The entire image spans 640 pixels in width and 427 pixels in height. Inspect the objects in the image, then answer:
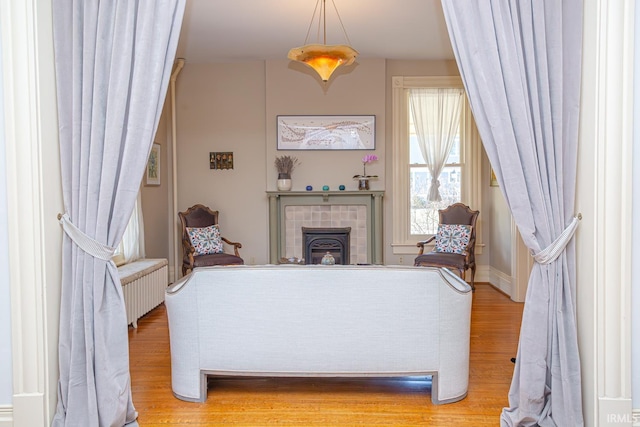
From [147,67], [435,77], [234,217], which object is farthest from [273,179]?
[147,67]

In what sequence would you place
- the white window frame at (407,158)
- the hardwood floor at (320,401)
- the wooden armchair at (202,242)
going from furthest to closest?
1. the white window frame at (407,158)
2. the wooden armchair at (202,242)
3. the hardwood floor at (320,401)

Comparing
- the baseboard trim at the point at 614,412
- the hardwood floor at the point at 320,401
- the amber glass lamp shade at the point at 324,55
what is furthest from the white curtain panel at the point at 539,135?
the amber glass lamp shade at the point at 324,55

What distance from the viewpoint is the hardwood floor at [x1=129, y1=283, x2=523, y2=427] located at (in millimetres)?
2684

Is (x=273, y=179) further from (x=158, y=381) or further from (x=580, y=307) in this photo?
(x=580, y=307)

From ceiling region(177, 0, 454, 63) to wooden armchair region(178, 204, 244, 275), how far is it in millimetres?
1977

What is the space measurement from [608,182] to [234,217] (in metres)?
4.99

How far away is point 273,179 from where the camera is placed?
6.60 metres

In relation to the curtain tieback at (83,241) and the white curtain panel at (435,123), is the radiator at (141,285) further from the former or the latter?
the white curtain panel at (435,123)

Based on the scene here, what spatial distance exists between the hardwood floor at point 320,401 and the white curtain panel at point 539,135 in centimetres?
44

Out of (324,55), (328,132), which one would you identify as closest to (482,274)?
(328,132)

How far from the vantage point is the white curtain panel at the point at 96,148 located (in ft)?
7.98

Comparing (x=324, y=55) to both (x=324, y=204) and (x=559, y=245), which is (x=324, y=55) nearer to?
(x=324, y=204)

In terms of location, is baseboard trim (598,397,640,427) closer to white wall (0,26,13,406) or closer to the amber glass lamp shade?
white wall (0,26,13,406)

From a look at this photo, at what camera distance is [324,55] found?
4.34 m
